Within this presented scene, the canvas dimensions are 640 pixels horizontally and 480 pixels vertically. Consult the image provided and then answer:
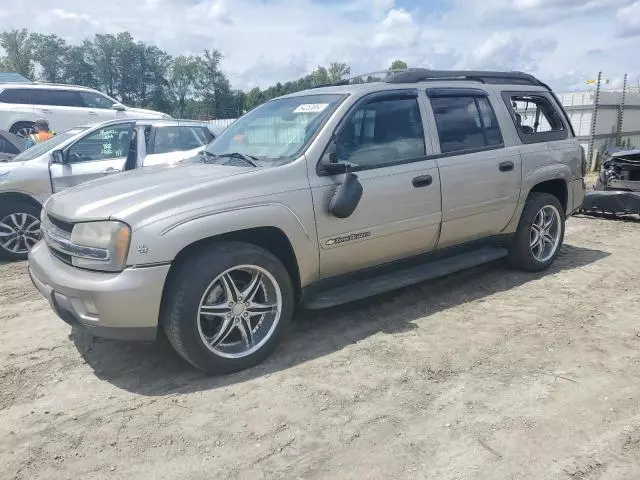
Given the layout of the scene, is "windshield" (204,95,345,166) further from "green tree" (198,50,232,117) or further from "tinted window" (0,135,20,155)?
"green tree" (198,50,232,117)

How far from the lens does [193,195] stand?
3.52 metres

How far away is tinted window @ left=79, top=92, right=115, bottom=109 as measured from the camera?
1442 cm

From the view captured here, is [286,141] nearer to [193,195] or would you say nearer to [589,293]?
[193,195]

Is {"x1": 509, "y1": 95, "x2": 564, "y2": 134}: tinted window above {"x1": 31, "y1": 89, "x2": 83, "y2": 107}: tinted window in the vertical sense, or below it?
below

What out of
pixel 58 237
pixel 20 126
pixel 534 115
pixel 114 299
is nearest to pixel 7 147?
pixel 20 126

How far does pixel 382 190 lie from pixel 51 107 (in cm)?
Result: 1231

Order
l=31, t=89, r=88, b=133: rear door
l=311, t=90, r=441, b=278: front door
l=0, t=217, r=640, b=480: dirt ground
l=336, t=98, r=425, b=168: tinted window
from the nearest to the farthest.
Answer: l=0, t=217, r=640, b=480: dirt ground < l=311, t=90, r=441, b=278: front door < l=336, t=98, r=425, b=168: tinted window < l=31, t=89, r=88, b=133: rear door

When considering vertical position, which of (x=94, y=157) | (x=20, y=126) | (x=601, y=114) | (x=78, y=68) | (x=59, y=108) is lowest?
(x=94, y=157)

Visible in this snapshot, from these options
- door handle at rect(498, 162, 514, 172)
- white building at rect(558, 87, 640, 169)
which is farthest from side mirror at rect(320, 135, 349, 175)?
white building at rect(558, 87, 640, 169)

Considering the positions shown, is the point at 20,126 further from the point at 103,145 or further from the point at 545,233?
the point at 545,233

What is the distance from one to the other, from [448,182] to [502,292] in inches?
50.5

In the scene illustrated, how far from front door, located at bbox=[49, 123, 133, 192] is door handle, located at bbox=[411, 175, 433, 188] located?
15.6 ft

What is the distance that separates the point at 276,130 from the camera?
14.6 ft

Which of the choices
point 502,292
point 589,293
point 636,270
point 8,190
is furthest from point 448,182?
point 8,190
